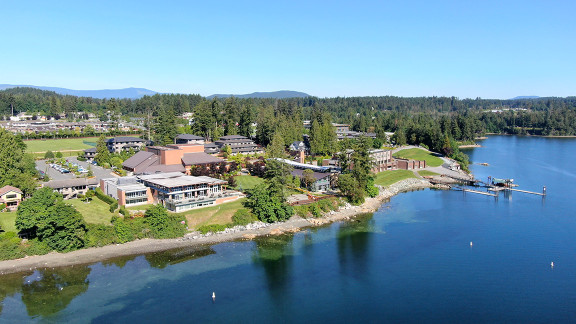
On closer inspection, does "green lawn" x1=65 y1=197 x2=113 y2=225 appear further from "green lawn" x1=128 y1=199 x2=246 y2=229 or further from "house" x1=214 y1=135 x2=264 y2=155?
Answer: "house" x1=214 y1=135 x2=264 y2=155

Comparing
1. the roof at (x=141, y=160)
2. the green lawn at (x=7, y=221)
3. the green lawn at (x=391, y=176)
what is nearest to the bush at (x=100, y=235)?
the green lawn at (x=7, y=221)

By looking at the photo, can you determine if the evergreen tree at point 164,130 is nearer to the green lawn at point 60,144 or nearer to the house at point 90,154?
the house at point 90,154

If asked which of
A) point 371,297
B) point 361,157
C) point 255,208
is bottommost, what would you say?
point 371,297

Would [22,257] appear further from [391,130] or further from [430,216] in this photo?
[391,130]

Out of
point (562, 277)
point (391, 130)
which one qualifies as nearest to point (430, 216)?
point (562, 277)

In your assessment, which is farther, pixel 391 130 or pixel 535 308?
pixel 391 130

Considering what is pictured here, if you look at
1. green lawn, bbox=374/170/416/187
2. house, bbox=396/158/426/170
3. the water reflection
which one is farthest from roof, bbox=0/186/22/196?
house, bbox=396/158/426/170
